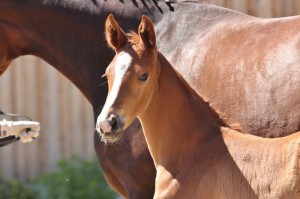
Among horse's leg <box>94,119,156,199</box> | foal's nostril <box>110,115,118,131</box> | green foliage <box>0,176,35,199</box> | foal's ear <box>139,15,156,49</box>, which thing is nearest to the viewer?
foal's nostril <box>110,115,118,131</box>

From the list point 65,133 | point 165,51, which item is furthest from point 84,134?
point 165,51

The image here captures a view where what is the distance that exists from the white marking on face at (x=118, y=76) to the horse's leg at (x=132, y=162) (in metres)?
0.82

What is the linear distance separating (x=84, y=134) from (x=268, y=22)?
4.88m

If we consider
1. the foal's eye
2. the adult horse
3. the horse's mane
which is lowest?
the adult horse

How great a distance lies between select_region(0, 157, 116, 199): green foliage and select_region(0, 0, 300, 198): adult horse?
3.32 metres

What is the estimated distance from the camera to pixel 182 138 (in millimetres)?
4605

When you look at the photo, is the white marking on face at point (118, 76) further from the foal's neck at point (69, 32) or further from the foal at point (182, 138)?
the foal's neck at point (69, 32)

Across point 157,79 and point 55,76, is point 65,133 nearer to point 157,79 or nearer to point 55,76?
point 55,76

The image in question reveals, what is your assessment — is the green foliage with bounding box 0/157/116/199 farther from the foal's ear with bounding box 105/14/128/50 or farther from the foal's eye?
the foal's eye

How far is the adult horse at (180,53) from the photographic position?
4711mm

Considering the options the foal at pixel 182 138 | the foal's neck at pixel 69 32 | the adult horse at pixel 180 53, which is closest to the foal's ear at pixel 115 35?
the foal at pixel 182 138

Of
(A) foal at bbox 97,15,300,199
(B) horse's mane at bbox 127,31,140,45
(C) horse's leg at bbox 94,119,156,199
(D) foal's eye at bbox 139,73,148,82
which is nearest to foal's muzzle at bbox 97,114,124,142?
(A) foal at bbox 97,15,300,199

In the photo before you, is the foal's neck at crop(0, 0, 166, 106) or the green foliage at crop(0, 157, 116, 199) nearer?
the foal's neck at crop(0, 0, 166, 106)

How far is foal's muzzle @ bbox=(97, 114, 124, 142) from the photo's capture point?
4.19 metres
